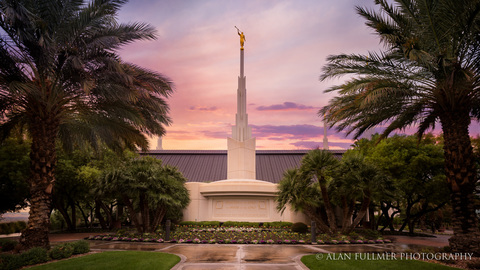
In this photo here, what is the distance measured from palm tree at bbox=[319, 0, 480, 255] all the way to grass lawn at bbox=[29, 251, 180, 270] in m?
8.65

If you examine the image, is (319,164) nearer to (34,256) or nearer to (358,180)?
(358,180)

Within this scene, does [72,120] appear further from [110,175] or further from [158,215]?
[158,215]

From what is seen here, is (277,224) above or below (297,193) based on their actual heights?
below

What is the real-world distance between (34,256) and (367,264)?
35.8 feet

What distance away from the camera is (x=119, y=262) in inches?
425

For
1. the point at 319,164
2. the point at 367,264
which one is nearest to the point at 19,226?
the point at 319,164

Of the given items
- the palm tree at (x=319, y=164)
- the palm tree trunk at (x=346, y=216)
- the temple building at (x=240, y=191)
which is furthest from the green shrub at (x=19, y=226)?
the palm tree trunk at (x=346, y=216)

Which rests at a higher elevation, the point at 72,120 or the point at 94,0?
the point at 94,0

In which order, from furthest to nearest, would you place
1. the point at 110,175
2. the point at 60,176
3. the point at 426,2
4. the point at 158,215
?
the point at 60,176 → the point at 158,215 → the point at 110,175 → the point at 426,2

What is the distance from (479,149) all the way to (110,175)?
24228 mm

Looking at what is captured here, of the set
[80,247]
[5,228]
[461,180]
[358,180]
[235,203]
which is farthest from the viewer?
[5,228]

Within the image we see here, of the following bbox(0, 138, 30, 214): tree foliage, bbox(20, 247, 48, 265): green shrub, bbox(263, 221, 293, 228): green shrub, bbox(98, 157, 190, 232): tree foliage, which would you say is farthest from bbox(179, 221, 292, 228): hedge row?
bbox(20, 247, 48, 265): green shrub

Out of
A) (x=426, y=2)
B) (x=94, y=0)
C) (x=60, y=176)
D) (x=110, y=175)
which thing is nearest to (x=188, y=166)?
(x=60, y=176)

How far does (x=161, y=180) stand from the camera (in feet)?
68.0
